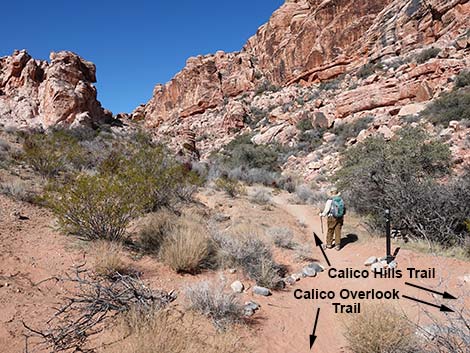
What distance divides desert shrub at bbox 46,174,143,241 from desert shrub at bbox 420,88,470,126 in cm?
1570

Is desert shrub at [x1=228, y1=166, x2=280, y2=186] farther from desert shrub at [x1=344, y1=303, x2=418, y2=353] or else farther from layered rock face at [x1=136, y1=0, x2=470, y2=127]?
desert shrub at [x1=344, y1=303, x2=418, y2=353]

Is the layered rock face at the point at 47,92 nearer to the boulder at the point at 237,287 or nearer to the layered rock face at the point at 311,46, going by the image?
the boulder at the point at 237,287

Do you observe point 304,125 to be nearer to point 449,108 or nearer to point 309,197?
point 449,108

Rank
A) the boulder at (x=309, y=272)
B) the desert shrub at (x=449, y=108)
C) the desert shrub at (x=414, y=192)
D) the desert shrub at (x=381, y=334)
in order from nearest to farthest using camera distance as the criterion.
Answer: the desert shrub at (x=381, y=334), the boulder at (x=309, y=272), the desert shrub at (x=414, y=192), the desert shrub at (x=449, y=108)

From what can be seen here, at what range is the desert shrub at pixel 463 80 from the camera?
16.4m

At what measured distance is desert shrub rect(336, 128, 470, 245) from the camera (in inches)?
221

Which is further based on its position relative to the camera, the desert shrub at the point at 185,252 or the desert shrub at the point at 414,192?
the desert shrub at the point at 414,192

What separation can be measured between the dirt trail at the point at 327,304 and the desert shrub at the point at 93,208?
9.23 ft

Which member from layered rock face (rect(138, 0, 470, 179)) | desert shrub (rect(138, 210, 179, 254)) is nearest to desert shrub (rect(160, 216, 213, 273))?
desert shrub (rect(138, 210, 179, 254))

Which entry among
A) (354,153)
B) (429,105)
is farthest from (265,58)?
(354,153)

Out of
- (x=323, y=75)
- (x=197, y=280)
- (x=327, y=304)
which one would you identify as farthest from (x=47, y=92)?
(x=323, y=75)

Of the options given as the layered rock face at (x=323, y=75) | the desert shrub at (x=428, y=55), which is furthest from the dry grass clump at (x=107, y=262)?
the desert shrub at (x=428, y=55)

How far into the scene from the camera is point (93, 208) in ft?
15.4

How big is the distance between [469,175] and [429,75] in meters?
15.7
